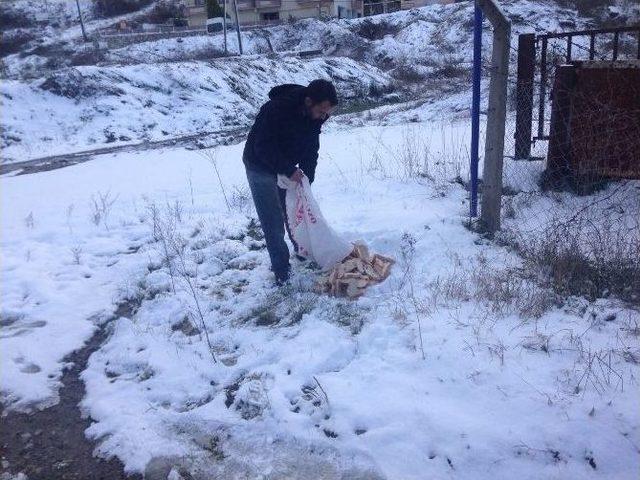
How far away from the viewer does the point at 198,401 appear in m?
2.94

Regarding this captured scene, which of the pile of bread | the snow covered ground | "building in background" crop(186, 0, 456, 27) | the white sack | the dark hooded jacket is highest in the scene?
"building in background" crop(186, 0, 456, 27)

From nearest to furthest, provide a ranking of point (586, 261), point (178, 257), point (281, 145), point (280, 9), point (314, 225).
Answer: point (586, 261)
point (281, 145)
point (314, 225)
point (178, 257)
point (280, 9)

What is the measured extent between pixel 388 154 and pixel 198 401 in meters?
5.98

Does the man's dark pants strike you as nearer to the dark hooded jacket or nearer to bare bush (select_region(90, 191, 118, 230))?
the dark hooded jacket

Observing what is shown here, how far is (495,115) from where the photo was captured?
4301 millimetres

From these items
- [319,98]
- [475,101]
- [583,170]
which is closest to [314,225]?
[319,98]

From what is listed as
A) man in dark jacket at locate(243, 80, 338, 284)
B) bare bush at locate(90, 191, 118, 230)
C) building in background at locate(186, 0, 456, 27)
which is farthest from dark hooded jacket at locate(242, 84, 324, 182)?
building in background at locate(186, 0, 456, 27)

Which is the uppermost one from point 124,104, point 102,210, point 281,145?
point 281,145

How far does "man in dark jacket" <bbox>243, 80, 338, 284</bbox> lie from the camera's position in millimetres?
3674

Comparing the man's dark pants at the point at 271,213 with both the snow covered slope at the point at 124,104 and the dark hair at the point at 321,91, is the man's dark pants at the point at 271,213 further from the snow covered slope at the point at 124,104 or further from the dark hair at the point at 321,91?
the snow covered slope at the point at 124,104

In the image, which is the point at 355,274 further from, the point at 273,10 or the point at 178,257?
the point at 273,10

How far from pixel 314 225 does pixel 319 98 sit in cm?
103

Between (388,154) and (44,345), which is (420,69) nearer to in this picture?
(388,154)

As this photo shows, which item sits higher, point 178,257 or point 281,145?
point 281,145
